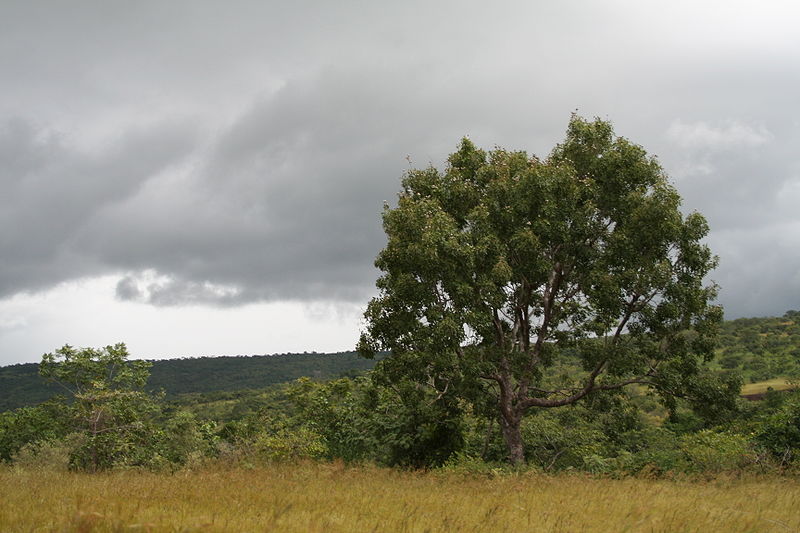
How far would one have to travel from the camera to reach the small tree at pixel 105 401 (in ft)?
108

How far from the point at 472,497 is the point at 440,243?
29.7 feet

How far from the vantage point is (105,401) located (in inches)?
1359

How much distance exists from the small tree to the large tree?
21725mm

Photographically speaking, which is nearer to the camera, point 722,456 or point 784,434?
point 722,456

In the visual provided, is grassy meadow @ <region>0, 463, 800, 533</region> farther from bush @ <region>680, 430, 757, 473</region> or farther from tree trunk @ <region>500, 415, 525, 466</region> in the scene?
tree trunk @ <region>500, 415, 525, 466</region>

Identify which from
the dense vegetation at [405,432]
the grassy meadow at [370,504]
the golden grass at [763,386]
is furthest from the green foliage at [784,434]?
the golden grass at [763,386]

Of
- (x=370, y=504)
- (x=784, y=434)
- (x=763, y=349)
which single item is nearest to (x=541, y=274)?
(x=784, y=434)

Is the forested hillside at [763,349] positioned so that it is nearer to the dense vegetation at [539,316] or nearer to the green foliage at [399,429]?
the dense vegetation at [539,316]

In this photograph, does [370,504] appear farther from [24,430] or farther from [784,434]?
[24,430]

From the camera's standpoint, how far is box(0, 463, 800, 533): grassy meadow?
668 centimetres

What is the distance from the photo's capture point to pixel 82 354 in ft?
117

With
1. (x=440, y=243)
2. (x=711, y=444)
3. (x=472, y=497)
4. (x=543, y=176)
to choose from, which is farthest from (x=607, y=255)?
(x=472, y=497)

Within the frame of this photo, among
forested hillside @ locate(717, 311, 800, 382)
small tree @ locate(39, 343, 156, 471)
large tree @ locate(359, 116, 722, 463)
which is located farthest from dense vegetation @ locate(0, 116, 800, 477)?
forested hillside @ locate(717, 311, 800, 382)

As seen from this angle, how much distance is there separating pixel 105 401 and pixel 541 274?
92.1 ft
